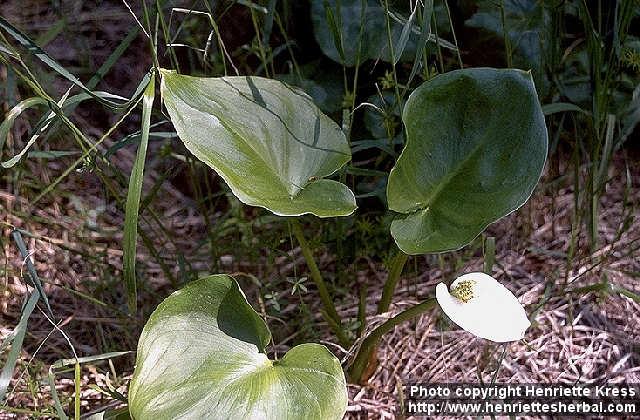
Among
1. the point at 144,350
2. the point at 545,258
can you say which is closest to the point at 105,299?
the point at 144,350

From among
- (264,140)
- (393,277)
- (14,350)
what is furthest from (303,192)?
(14,350)

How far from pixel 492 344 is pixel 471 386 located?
0.08m

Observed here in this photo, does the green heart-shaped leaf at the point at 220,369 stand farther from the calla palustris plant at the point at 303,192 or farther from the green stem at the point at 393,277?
the green stem at the point at 393,277

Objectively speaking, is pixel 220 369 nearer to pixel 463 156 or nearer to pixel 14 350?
pixel 14 350

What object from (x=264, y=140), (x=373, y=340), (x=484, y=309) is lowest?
(x=373, y=340)

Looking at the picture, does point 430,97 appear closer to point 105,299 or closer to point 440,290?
point 440,290

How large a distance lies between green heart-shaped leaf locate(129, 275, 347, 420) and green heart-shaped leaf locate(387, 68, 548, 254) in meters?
0.19

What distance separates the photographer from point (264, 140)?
0.96m

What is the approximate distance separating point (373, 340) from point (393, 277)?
0.09 metres

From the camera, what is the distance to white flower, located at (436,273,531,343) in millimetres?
827

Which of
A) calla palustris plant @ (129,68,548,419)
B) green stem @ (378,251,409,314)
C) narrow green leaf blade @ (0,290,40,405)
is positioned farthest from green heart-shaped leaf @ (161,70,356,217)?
narrow green leaf blade @ (0,290,40,405)

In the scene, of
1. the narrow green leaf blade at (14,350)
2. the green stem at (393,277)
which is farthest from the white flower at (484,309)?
the narrow green leaf blade at (14,350)

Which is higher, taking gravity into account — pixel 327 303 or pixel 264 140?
pixel 264 140

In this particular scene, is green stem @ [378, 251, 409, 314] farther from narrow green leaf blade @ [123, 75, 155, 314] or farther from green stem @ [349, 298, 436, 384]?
narrow green leaf blade @ [123, 75, 155, 314]
